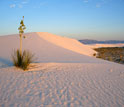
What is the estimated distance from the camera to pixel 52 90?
14.7 ft

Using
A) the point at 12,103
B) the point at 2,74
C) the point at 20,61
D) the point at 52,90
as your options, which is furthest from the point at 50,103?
the point at 20,61

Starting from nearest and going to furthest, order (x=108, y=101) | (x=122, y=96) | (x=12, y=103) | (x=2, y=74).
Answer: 1. (x=12, y=103)
2. (x=108, y=101)
3. (x=122, y=96)
4. (x=2, y=74)

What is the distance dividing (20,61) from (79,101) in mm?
4435

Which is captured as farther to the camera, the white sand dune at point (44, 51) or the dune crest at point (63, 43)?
the dune crest at point (63, 43)

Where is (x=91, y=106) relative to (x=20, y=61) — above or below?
below

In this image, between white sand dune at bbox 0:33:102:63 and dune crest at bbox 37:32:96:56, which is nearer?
white sand dune at bbox 0:33:102:63

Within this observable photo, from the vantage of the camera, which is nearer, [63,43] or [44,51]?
[44,51]

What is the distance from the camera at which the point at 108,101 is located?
3990 millimetres

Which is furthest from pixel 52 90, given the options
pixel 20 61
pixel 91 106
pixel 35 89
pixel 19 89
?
pixel 20 61

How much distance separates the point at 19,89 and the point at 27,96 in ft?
2.03

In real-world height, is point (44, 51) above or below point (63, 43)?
below

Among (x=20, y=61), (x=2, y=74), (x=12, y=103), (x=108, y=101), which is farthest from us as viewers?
(x=20, y=61)

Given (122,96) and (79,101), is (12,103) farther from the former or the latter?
(122,96)

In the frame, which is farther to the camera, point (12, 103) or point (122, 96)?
point (122, 96)
